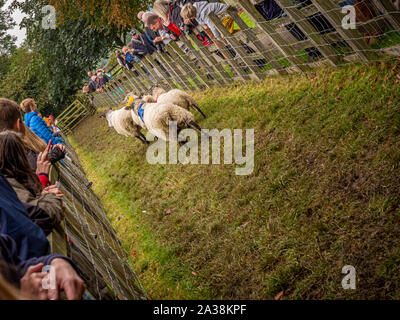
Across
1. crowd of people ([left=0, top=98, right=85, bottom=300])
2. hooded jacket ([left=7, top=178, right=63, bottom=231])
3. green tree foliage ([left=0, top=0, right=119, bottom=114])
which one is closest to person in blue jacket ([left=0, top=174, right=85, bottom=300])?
crowd of people ([left=0, top=98, right=85, bottom=300])

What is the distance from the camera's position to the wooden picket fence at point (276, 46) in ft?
13.1

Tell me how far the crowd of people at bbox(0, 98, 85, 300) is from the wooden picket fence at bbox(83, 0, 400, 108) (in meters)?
3.89

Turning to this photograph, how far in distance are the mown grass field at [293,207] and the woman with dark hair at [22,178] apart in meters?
1.94

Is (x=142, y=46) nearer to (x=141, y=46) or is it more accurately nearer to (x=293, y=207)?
(x=141, y=46)

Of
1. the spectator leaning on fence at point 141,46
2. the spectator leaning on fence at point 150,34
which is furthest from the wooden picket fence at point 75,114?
the spectator leaning on fence at point 150,34

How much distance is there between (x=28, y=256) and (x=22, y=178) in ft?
3.34

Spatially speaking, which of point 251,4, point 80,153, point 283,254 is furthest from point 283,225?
point 80,153

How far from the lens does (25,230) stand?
1.70 metres

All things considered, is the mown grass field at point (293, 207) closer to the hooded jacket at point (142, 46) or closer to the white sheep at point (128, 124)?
the white sheep at point (128, 124)

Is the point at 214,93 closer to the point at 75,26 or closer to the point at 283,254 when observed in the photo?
the point at 283,254

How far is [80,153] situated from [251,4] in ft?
41.6

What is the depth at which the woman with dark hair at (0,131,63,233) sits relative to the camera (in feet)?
7.36
